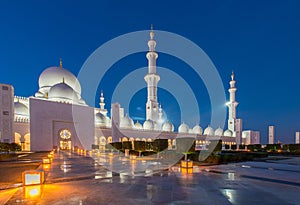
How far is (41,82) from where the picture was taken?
31312 millimetres

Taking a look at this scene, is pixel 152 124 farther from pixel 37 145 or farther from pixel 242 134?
pixel 242 134

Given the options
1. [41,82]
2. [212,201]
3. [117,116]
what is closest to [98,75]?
[117,116]

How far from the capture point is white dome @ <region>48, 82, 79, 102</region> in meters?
27.6

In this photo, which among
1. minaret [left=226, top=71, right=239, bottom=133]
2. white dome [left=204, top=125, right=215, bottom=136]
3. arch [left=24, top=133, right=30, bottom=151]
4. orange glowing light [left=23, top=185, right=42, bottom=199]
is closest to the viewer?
orange glowing light [left=23, top=185, right=42, bottom=199]

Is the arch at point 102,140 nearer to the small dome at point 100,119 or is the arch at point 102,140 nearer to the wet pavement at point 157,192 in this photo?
the small dome at point 100,119

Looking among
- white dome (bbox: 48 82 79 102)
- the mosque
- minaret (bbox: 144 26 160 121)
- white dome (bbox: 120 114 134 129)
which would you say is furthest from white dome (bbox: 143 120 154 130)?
white dome (bbox: 48 82 79 102)

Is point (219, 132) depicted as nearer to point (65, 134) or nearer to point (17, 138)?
point (65, 134)

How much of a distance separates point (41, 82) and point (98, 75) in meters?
14.0

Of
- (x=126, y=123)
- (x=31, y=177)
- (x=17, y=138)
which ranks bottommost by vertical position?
(x=17, y=138)

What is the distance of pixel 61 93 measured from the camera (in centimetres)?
2786

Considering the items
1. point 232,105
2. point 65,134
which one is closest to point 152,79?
point 65,134

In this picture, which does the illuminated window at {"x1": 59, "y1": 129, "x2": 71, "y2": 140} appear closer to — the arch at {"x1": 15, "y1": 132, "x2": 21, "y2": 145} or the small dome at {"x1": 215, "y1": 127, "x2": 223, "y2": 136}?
Result: the arch at {"x1": 15, "y1": 132, "x2": 21, "y2": 145}

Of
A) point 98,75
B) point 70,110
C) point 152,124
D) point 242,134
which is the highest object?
point 98,75

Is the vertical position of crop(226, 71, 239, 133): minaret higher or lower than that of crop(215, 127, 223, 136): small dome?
higher
